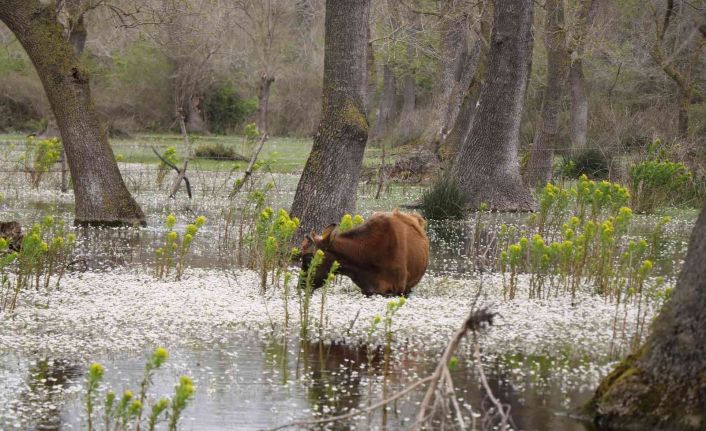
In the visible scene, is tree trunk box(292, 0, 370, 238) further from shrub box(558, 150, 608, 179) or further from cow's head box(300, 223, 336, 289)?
Answer: shrub box(558, 150, 608, 179)

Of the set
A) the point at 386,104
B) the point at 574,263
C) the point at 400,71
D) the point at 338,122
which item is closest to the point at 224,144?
the point at 400,71

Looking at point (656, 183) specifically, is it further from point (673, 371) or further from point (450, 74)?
point (450, 74)

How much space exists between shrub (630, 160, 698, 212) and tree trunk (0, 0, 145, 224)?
9.80m

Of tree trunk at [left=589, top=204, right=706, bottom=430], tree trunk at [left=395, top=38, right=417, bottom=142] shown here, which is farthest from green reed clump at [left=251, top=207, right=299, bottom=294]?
tree trunk at [left=395, top=38, right=417, bottom=142]

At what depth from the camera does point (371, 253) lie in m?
11.4

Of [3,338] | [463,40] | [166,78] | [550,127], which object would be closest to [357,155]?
[3,338]

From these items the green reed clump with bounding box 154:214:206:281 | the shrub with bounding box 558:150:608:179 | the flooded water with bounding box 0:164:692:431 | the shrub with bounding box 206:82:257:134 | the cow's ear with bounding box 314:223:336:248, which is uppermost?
the shrub with bounding box 206:82:257:134

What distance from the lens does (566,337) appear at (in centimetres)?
988

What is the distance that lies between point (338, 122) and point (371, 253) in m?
3.71

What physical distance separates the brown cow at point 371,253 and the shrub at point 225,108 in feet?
158

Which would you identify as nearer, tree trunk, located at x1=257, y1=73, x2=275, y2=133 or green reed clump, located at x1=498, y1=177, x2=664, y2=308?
green reed clump, located at x1=498, y1=177, x2=664, y2=308

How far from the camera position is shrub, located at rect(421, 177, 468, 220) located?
20.6 metres

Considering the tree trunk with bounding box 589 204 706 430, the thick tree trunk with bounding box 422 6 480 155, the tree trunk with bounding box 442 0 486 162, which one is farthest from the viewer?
the thick tree trunk with bounding box 422 6 480 155

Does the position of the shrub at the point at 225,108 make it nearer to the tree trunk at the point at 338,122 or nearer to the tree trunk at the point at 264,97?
the tree trunk at the point at 264,97
